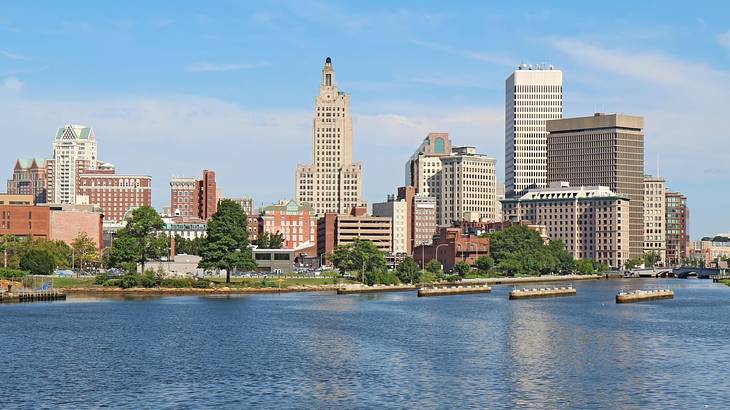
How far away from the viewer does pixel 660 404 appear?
79.7 meters

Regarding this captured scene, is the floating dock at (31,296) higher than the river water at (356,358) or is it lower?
higher

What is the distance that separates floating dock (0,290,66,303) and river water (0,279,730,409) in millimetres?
19281

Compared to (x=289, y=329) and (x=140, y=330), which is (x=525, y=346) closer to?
(x=289, y=329)

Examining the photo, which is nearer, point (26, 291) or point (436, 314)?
point (436, 314)

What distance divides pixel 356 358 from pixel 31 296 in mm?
101975

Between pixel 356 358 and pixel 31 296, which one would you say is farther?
pixel 31 296

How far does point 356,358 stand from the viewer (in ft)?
345

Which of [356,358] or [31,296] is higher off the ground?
[31,296]

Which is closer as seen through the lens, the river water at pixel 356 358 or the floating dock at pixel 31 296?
the river water at pixel 356 358

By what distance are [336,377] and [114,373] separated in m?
18.9

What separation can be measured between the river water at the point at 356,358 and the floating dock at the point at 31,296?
63.3 ft

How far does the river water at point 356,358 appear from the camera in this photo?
81875 mm

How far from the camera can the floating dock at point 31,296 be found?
18625 cm

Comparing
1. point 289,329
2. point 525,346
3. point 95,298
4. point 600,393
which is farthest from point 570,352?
point 95,298
